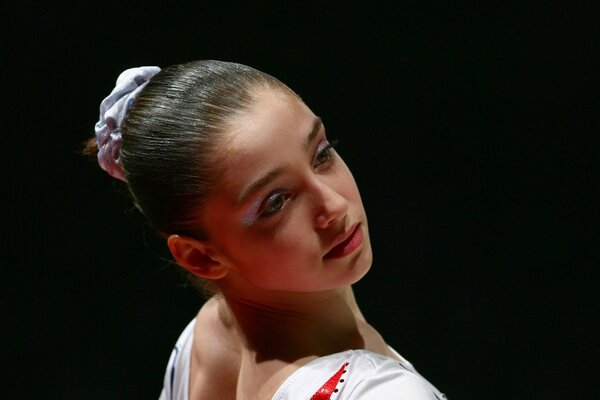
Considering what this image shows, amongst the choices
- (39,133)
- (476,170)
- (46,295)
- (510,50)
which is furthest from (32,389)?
(510,50)

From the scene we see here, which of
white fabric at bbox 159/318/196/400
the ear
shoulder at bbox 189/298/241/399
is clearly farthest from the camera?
white fabric at bbox 159/318/196/400

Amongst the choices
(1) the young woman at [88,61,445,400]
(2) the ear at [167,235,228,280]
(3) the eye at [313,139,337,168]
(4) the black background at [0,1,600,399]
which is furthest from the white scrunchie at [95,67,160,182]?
(4) the black background at [0,1,600,399]

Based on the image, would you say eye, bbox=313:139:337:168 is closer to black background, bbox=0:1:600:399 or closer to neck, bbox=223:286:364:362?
neck, bbox=223:286:364:362

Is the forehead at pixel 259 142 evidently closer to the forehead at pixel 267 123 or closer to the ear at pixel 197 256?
the forehead at pixel 267 123

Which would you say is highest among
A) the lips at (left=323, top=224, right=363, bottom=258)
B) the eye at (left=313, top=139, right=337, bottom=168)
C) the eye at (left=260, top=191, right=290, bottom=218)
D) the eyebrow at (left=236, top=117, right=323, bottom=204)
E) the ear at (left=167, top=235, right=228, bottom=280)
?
the eye at (left=313, top=139, right=337, bottom=168)

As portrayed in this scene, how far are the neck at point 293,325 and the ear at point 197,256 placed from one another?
7cm

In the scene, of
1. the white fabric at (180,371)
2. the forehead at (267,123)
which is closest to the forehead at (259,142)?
the forehead at (267,123)

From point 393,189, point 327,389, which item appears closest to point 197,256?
point 327,389

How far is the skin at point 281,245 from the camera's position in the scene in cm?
101

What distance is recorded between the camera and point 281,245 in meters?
1.04

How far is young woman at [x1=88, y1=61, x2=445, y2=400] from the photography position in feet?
3.30

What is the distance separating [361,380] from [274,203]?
21 centimetres

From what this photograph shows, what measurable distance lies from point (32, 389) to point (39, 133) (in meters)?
0.52

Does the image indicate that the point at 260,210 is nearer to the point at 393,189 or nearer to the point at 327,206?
the point at 327,206
